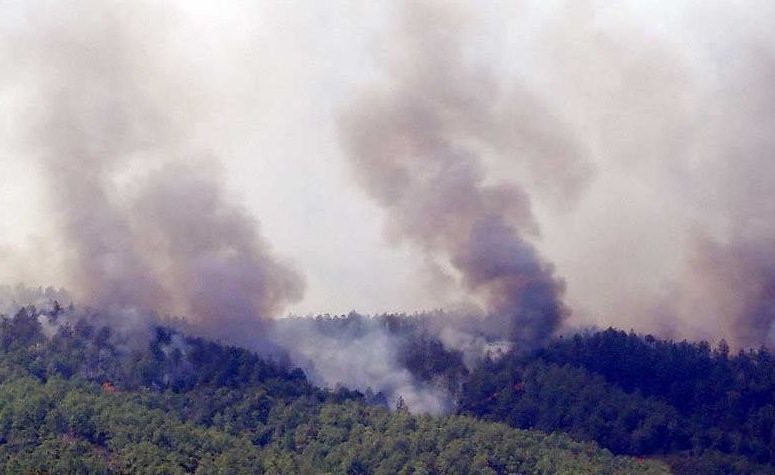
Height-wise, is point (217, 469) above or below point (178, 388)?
below

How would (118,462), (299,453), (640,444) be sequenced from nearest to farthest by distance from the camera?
(118,462), (299,453), (640,444)

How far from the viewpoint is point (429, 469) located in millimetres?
171000

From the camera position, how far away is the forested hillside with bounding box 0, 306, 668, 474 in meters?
168

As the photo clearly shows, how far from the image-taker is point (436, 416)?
633 ft

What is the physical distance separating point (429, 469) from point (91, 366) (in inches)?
1812

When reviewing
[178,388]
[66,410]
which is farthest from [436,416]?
[66,410]

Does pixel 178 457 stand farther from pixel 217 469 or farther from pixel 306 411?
pixel 306 411

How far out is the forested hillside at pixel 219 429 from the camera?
6624 inches

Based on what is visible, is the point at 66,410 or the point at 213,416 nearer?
the point at 66,410

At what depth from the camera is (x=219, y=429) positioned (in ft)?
605

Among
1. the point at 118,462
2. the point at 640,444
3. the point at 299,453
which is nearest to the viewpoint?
the point at 118,462

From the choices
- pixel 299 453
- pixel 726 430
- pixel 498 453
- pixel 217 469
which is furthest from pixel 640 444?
pixel 217 469

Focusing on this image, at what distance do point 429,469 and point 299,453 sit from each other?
1509 cm

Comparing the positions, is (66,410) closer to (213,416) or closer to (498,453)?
(213,416)
